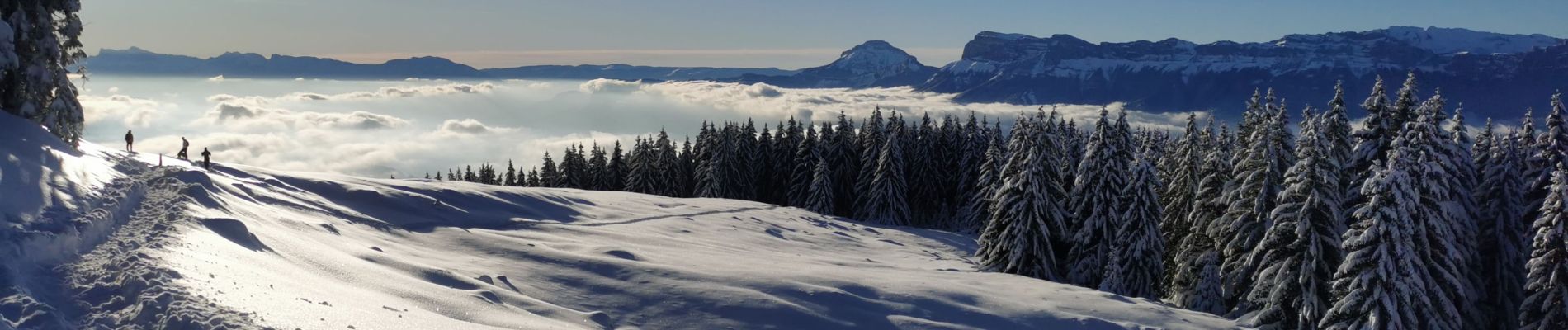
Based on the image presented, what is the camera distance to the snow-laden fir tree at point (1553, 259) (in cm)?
2422

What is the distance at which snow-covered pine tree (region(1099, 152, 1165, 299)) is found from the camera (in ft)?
110

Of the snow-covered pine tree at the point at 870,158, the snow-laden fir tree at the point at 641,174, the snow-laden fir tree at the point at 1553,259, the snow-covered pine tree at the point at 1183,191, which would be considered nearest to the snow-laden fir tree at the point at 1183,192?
the snow-covered pine tree at the point at 1183,191

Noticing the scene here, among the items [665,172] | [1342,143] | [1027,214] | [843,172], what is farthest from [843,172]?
[1342,143]

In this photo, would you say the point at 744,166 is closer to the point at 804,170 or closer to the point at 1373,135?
the point at 804,170

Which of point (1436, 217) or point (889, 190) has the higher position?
Answer: point (1436, 217)

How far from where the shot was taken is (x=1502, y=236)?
100 ft

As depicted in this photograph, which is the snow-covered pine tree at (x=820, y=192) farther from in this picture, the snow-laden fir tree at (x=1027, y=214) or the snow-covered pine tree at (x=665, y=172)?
the snow-laden fir tree at (x=1027, y=214)

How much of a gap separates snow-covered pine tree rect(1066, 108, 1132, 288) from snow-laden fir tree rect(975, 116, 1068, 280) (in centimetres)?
121

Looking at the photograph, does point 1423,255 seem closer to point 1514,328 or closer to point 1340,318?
point 1340,318

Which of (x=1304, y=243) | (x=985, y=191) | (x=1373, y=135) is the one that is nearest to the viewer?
(x=1304, y=243)

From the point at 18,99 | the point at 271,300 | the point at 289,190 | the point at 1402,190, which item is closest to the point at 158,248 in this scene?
the point at 271,300

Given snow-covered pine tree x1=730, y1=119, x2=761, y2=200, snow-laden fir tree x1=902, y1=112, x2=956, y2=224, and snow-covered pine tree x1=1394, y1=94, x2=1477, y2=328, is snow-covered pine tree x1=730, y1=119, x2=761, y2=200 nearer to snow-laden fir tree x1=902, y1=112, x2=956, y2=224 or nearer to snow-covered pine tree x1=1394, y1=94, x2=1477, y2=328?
snow-laden fir tree x1=902, y1=112, x2=956, y2=224

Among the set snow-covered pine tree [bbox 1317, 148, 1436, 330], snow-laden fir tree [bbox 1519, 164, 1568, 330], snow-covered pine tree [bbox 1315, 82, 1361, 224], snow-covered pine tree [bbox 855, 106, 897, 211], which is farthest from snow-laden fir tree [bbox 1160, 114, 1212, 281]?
snow-covered pine tree [bbox 855, 106, 897, 211]

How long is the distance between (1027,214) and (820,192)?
3004 cm
